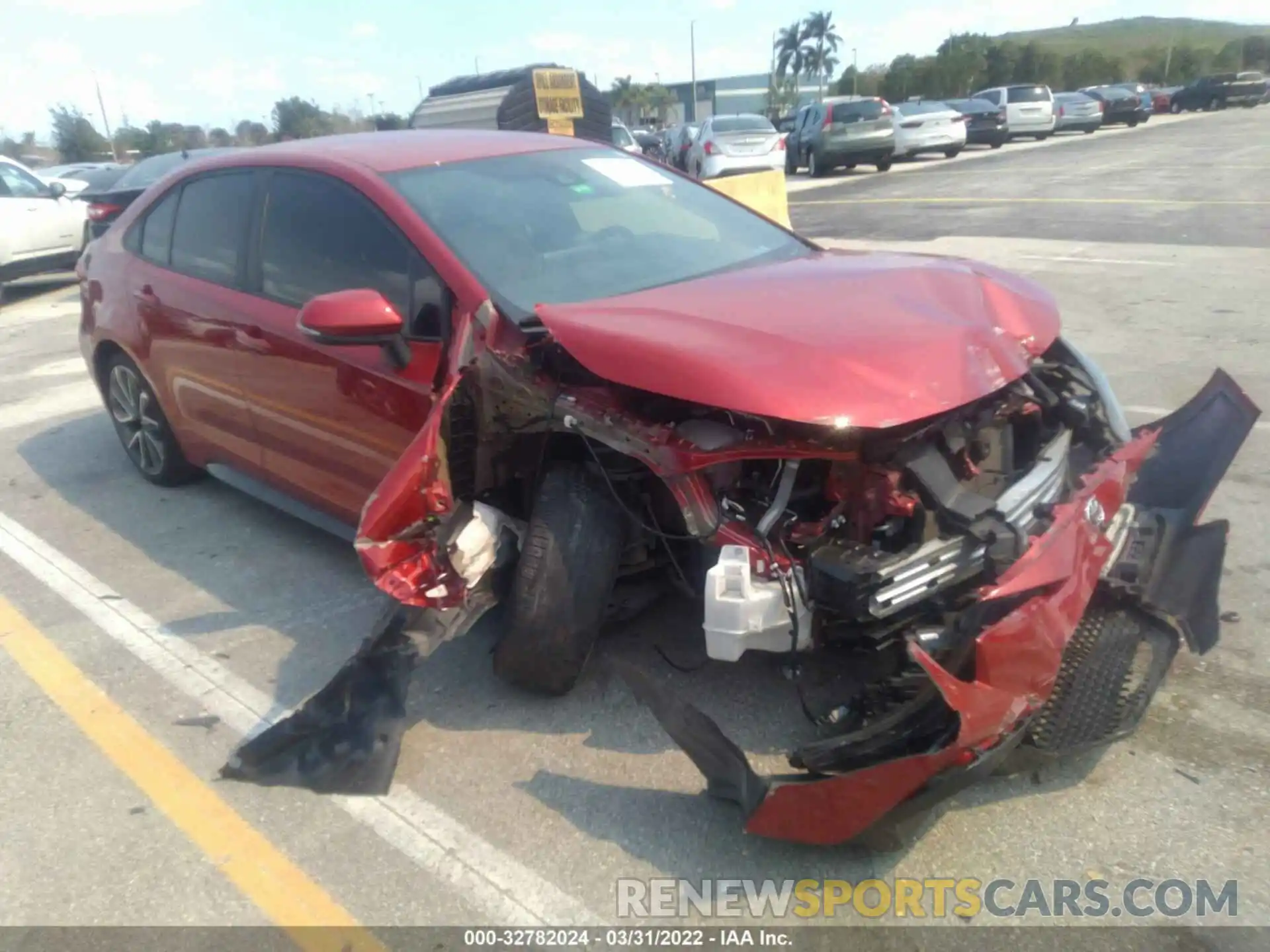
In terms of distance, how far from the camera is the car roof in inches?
161

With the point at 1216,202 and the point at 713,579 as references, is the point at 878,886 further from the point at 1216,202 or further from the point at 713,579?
the point at 1216,202

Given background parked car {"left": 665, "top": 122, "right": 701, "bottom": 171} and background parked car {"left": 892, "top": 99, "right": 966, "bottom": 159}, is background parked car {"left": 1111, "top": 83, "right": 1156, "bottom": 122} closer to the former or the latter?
background parked car {"left": 892, "top": 99, "right": 966, "bottom": 159}

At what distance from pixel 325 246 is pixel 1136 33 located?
171m

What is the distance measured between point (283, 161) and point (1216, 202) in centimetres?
1437

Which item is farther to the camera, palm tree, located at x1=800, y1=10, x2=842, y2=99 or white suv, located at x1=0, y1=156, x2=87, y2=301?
palm tree, located at x1=800, y1=10, x2=842, y2=99

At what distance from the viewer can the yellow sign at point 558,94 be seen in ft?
45.6

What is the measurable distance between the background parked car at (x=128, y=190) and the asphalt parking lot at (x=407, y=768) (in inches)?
265

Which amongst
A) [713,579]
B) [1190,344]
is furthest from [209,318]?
[1190,344]

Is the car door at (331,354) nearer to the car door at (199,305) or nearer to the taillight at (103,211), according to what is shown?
the car door at (199,305)

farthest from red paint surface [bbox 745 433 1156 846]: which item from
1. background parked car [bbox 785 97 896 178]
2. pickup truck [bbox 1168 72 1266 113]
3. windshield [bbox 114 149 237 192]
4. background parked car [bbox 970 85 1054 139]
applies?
pickup truck [bbox 1168 72 1266 113]

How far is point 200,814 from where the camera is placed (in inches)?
120

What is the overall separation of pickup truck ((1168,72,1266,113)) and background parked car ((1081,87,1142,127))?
30.6ft

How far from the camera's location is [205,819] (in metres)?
3.01

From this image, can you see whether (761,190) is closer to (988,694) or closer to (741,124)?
(988,694)
